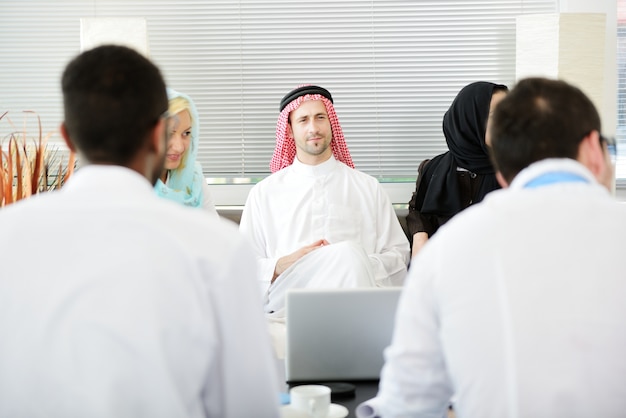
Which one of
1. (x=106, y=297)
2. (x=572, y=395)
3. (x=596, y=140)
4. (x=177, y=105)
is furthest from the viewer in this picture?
(x=177, y=105)

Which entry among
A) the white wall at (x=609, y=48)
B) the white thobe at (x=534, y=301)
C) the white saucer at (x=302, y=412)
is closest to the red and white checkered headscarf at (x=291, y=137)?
the white wall at (x=609, y=48)

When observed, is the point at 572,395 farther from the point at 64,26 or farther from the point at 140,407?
the point at 64,26

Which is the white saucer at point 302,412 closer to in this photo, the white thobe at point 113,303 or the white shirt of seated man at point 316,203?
the white thobe at point 113,303

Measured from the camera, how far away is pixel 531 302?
1.56 m

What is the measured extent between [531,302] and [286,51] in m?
3.78

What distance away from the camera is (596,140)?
5.82 ft

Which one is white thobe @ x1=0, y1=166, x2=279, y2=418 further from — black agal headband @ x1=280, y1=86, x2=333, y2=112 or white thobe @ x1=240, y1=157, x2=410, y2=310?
black agal headband @ x1=280, y1=86, x2=333, y2=112

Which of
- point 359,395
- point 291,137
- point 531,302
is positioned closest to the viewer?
point 531,302

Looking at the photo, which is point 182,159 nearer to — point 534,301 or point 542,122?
point 542,122

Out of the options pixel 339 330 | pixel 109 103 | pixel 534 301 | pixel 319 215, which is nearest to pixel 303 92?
pixel 319 215

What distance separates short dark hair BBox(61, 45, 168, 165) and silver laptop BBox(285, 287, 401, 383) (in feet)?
2.71

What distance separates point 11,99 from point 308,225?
2166mm

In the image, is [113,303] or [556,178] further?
A: [556,178]

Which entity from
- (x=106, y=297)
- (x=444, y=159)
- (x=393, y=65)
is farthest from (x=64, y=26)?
(x=106, y=297)
